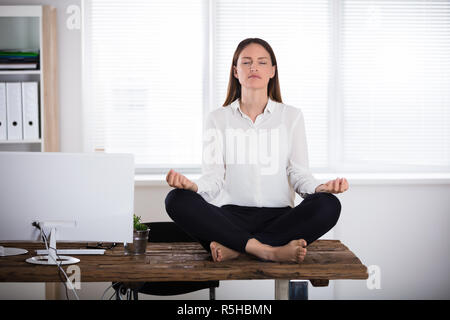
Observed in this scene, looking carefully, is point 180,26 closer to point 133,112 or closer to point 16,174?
point 133,112

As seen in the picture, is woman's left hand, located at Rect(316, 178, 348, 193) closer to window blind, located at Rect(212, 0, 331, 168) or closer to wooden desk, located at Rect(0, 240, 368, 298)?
wooden desk, located at Rect(0, 240, 368, 298)

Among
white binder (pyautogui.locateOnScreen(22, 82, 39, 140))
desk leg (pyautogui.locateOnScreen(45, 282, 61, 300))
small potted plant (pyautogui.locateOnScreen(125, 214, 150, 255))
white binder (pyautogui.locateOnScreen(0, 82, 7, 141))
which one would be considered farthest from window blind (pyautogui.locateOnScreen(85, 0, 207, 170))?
small potted plant (pyautogui.locateOnScreen(125, 214, 150, 255))

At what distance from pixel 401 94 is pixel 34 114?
7.59ft

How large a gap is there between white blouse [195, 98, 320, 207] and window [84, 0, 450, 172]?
950 millimetres

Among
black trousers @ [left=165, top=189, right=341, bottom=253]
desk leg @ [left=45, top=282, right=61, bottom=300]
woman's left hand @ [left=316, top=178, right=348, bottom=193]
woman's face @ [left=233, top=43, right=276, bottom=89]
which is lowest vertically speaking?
desk leg @ [left=45, top=282, right=61, bottom=300]

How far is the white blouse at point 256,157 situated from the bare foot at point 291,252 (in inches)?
20.8

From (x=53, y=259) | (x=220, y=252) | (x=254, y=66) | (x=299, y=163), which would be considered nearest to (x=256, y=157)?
(x=299, y=163)

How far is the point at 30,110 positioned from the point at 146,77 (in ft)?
2.53

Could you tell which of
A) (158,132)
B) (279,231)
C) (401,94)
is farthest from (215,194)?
(401,94)

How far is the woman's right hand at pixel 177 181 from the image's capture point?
1856 millimetres

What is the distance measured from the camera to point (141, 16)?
3.33m

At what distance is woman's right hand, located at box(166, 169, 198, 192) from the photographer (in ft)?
6.09

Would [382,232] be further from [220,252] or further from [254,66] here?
[220,252]

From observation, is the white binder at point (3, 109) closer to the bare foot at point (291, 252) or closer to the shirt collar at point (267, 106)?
the shirt collar at point (267, 106)
